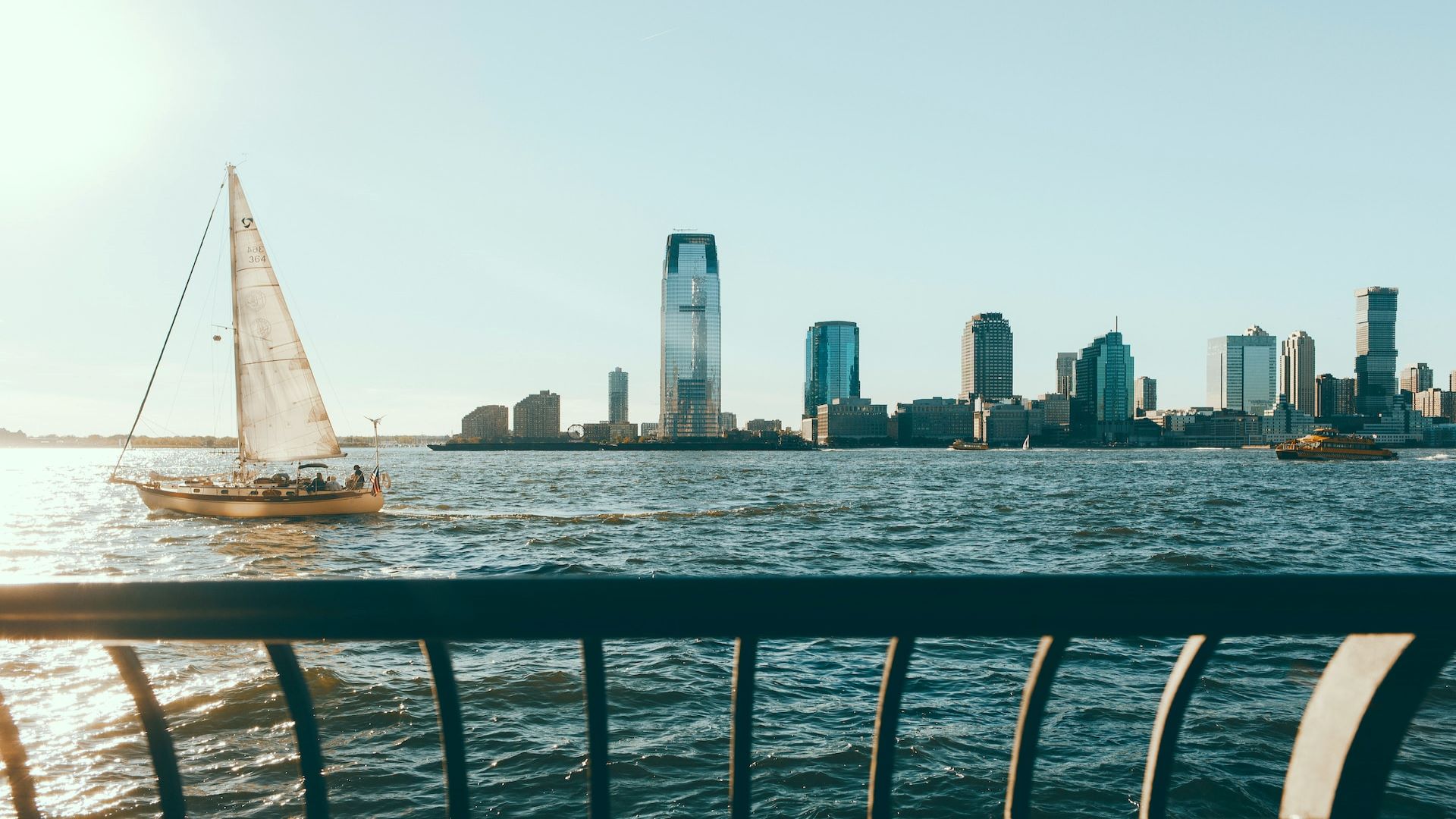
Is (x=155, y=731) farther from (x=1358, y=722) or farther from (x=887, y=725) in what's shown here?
(x=1358, y=722)

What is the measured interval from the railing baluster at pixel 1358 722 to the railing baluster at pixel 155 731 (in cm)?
254

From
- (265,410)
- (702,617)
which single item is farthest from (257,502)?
(702,617)

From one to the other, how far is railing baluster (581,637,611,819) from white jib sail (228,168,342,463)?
44752 millimetres

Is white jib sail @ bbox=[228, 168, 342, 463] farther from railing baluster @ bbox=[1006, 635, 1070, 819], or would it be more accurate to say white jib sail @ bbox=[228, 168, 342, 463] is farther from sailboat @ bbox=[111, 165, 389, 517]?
railing baluster @ bbox=[1006, 635, 1070, 819]

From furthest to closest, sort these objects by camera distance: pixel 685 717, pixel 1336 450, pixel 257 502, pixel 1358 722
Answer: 1. pixel 1336 450
2. pixel 257 502
3. pixel 685 717
4. pixel 1358 722

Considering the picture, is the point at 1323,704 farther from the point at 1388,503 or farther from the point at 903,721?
the point at 1388,503

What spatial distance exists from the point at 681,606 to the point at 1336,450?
156268 millimetres

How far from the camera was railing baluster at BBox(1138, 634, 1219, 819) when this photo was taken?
206cm

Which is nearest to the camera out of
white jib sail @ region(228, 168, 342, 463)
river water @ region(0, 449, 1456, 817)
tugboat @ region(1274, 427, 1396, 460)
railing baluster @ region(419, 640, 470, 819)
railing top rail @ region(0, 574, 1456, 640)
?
railing top rail @ region(0, 574, 1456, 640)

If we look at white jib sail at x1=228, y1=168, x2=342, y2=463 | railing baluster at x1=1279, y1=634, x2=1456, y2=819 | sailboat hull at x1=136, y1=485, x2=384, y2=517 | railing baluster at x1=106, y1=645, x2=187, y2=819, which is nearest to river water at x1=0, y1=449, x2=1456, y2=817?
railing baluster at x1=106, y1=645, x2=187, y2=819

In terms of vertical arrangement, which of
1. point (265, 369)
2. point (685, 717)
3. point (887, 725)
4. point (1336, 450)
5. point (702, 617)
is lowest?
point (1336, 450)

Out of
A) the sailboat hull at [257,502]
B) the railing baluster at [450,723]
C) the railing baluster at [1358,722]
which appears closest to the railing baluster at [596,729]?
the railing baluster at [450,723]

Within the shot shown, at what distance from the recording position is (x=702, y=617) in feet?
6.15

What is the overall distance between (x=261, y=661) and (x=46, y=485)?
103 m
